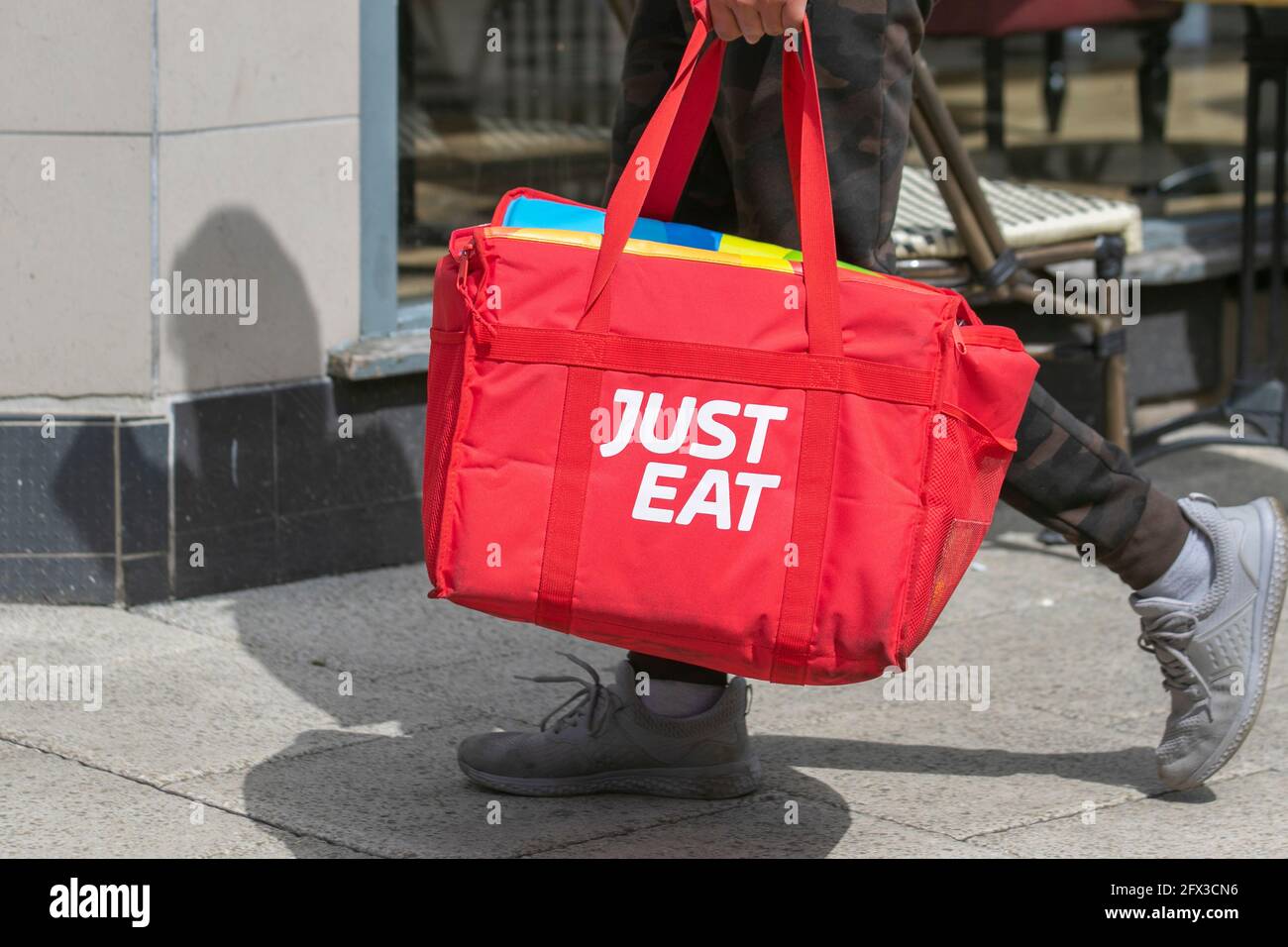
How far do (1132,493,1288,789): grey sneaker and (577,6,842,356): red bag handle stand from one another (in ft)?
3.01

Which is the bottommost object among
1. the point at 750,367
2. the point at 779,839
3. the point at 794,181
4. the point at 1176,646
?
the point at 779,839

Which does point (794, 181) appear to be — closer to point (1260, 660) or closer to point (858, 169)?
point (858, 169)

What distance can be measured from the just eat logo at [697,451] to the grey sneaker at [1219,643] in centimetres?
91

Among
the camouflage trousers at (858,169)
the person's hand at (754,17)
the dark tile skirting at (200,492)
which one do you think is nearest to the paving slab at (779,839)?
the camouflage trousers at (858,169)

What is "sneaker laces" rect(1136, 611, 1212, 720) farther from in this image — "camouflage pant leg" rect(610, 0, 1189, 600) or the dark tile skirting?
the dark tile skirting

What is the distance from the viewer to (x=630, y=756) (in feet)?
10.1

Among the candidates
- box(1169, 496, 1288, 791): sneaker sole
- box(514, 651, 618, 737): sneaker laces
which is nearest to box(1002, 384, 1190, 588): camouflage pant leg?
box(1169, 496, 1288, 791): sneaker sole

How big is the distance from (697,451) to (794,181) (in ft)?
1.39

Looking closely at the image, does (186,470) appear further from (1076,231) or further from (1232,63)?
(1232,63)

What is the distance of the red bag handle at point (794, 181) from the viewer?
2.51 metres

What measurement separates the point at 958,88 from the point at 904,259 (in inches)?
128

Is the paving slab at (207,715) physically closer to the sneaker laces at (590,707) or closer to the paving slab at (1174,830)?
the sneaker laces at (590,707)

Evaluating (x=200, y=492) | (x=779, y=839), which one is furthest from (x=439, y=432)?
(x=200, y=492)

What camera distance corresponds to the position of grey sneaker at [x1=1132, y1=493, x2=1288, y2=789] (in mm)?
3086
